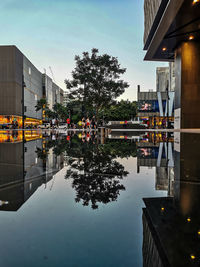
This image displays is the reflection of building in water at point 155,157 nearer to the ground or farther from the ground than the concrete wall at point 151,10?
nearer to the ground

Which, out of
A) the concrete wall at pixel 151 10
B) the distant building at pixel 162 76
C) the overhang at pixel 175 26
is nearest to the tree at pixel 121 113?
the distant building at pixel 162 76

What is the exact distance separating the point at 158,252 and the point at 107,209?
0.59m

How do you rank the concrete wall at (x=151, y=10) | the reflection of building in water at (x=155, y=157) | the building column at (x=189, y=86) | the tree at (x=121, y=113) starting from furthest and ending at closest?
the tree at (x=121, y=113)
the building column at (x=189, y=86)
the concrete wall at (x=151, y=10)
the reflection of building in water at (x=155, y=157)

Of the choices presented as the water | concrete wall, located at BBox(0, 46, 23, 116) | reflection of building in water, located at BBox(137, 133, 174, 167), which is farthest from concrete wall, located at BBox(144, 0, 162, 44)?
concrete wall, located at BBox(0, 46, 23, 116)

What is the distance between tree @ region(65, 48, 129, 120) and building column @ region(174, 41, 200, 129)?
12.3 metres

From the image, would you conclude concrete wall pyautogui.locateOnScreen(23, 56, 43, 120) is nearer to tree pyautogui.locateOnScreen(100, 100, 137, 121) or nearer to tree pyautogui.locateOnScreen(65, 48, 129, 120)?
tree pyautogui.locateOnScreen(100, 100, 137, 121)

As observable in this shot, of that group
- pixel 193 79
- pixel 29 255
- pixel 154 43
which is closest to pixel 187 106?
pixel 193 79

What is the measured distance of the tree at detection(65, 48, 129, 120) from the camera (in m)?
28.4

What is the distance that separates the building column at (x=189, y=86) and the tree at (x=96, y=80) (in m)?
12.3

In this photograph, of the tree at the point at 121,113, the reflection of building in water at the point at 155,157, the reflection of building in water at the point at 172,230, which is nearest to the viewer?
the reflection of building in water at the point at 172,230

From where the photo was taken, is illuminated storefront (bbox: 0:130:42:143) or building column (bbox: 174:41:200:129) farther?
building column (bbox: 174:41:200:129)

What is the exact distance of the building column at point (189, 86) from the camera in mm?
17266

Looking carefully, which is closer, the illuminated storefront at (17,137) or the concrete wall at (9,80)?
the illuminated storefront at (17,137)

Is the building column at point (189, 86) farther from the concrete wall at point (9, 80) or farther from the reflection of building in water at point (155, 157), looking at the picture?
the concrete wall at point (9, 80)
